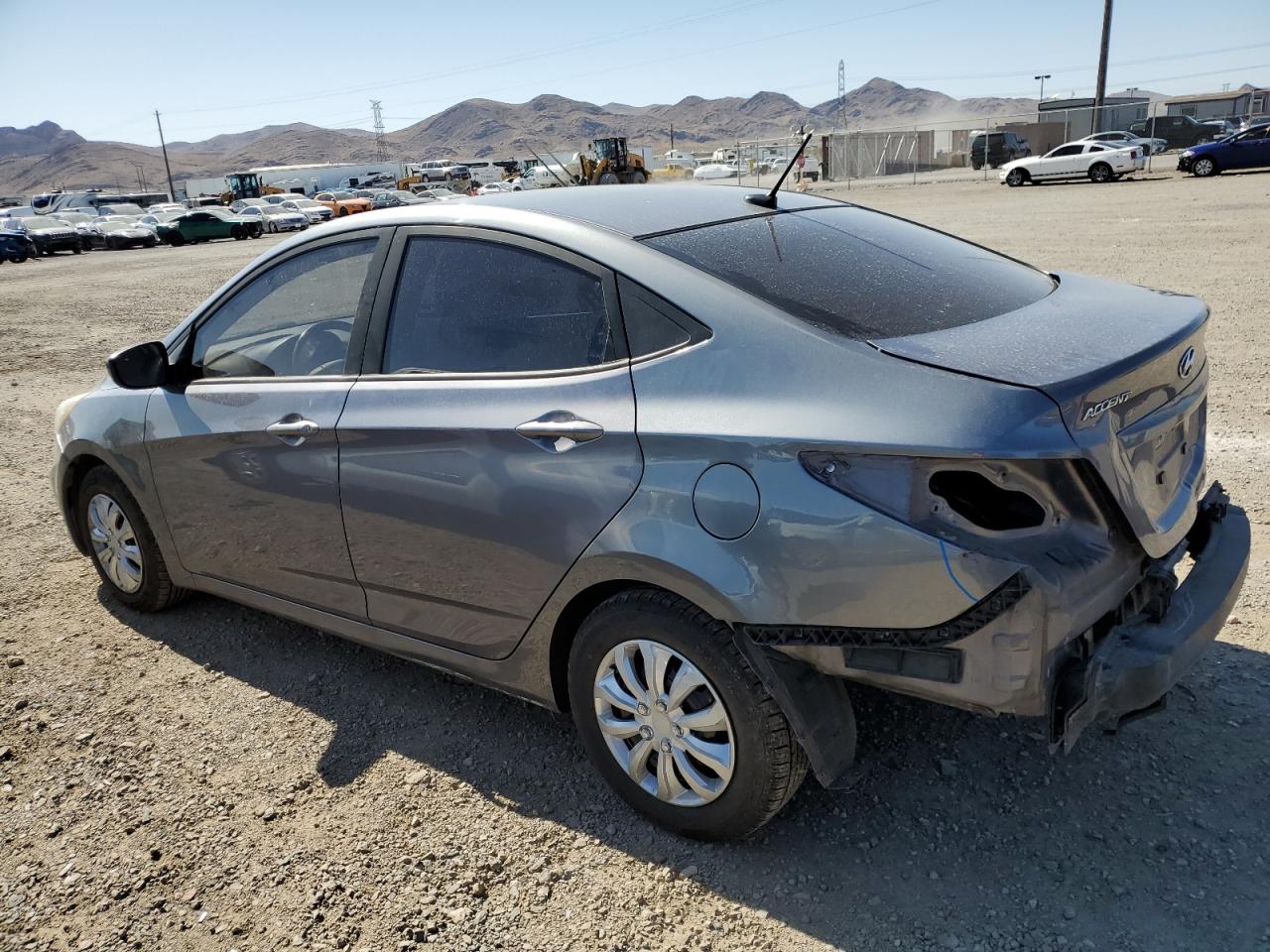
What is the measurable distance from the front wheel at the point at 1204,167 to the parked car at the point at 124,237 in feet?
135

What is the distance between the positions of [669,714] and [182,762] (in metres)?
1.87

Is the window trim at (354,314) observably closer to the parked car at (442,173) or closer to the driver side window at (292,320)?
the driver side window at (292,320)

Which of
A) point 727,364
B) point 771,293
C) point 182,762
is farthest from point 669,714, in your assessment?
point 182,762

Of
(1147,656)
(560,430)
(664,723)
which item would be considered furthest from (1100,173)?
(664,723)

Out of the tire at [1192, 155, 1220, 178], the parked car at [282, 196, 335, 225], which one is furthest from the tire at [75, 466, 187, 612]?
the parked car at [282, 196, 335, 225]

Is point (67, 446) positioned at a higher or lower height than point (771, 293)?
lower

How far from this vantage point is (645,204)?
3.13 metres

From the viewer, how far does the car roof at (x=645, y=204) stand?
292 cm

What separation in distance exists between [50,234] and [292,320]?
44817mm

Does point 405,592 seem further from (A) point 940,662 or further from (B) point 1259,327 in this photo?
(B) point 1259,327

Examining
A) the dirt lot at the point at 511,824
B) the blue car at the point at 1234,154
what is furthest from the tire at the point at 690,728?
the blue car at the point at 1234,154

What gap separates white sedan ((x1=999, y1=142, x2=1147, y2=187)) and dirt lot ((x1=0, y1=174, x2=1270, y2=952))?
2981 centimetres

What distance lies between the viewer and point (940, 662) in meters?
2.18

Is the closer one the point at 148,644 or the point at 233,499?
the point at 233,499
